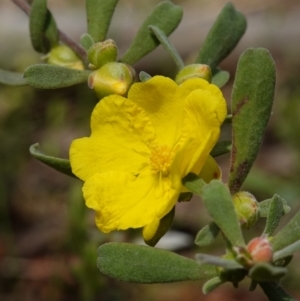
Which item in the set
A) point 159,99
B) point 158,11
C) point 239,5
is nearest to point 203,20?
point 239,5

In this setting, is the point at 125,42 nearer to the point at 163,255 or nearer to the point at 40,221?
the point at 40,221

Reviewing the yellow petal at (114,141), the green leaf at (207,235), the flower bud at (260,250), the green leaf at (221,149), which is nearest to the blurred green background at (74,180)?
the yellow petal at (114,141)

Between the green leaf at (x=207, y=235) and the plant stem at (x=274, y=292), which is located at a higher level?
the green leaf at (x=207, y=235)

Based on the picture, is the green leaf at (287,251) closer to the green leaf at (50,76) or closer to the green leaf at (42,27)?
the green leaf at (50,76)

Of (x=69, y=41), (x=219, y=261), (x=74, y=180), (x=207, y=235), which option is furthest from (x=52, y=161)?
(x=74, y=180)

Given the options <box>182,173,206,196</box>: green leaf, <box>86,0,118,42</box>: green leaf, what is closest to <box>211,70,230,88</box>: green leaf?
<box>86,0,118,42</box>: green leaf

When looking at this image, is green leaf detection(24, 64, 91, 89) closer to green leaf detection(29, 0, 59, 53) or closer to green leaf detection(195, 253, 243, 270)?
green leaf detection(29, 0, 59, 53)
